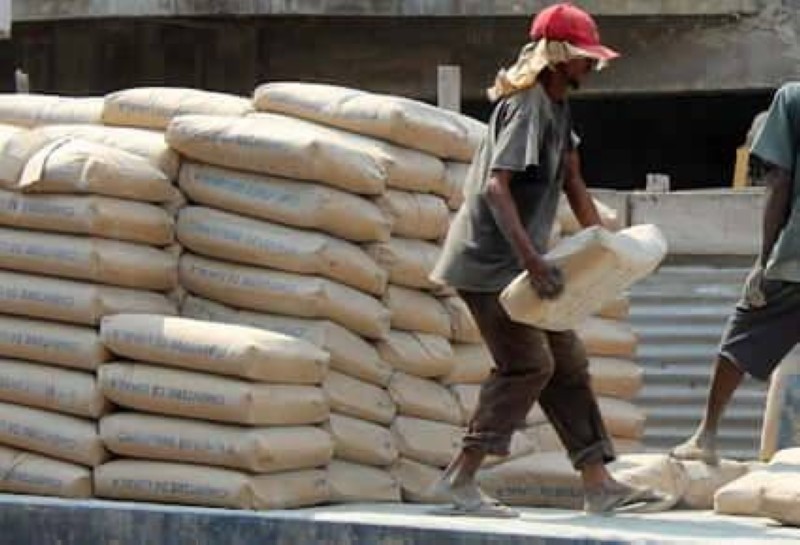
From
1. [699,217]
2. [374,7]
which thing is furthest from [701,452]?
[374,7]

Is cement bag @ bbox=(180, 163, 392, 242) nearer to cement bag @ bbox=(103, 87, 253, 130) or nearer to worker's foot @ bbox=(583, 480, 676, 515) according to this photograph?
cement bag @ bbox=(103, 87, 253, 130)

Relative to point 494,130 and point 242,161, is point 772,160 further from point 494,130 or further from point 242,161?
point 242,161

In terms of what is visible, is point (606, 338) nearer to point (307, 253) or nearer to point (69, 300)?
point (307, 253)

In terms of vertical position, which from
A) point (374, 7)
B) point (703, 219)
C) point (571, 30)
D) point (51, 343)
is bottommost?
point (374, 7)

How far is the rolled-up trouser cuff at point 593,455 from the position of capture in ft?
19.1

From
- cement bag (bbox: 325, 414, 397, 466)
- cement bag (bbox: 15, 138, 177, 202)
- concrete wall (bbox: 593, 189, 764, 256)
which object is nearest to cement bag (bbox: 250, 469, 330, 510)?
cement bag (bbox: 325, 414, 397, 466)

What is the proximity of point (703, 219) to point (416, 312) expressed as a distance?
3.95 metres

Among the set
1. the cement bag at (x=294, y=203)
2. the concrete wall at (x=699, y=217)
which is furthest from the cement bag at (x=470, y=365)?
the concrete wall at (x=699, y=217)

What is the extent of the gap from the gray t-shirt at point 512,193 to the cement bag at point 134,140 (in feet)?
3.45

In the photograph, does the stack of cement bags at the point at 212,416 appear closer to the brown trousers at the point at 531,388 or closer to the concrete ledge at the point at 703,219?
the brown trousers at the point at 531,388

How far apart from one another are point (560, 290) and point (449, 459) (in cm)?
112

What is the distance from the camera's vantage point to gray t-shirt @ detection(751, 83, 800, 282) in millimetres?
6082

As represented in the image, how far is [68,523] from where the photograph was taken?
18.1 feet

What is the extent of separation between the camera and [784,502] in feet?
17.9
